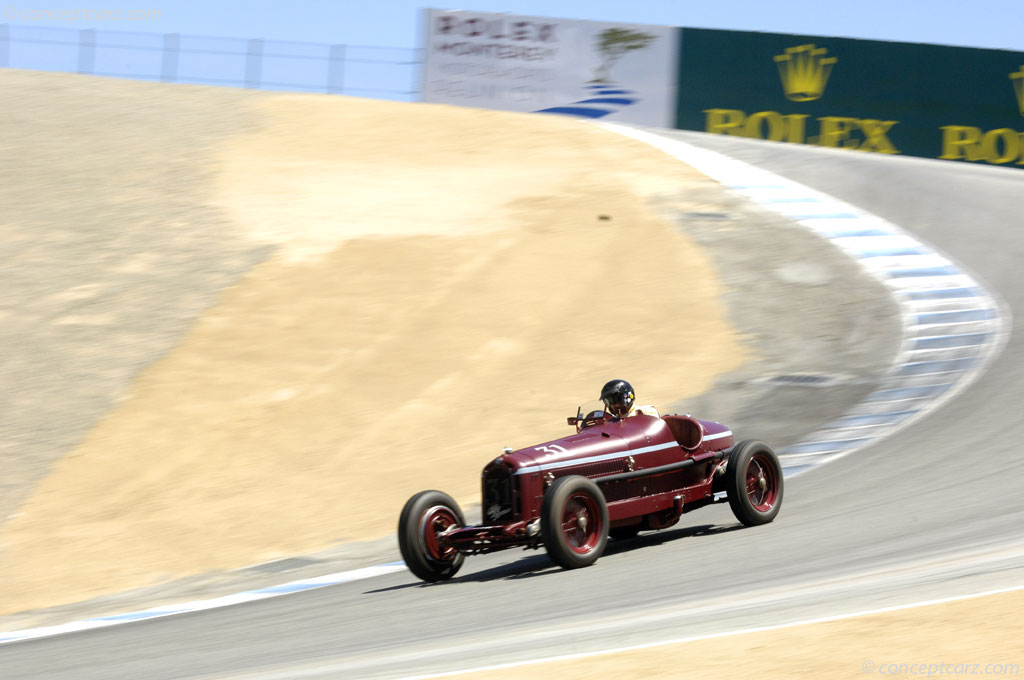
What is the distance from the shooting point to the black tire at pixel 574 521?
25.8 ft

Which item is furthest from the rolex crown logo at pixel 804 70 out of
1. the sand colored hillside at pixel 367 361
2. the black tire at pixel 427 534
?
the black tire at pixel 427 534

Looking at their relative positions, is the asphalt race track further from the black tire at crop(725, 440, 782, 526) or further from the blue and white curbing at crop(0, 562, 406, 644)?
the blue and white curbing at crop(0, 562, 406, 644)

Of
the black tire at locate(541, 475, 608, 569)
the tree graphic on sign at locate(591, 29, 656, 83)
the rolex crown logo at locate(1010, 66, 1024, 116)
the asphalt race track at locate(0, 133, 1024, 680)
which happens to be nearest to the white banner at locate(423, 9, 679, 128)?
the tree graphic on sign at locate(591, 29, 656, 83)

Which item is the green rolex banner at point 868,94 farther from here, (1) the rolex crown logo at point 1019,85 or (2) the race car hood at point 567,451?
(2) the race car hood at point 567,451

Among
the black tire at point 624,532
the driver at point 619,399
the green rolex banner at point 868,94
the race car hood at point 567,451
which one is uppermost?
the green rolex banner at point 868,94

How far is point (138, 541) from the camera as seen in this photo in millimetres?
11469

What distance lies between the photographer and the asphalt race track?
20.1 feet

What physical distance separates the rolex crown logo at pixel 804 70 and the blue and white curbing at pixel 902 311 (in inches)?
173

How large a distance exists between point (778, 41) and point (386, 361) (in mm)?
16638

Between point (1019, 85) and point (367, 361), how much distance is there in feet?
60.2

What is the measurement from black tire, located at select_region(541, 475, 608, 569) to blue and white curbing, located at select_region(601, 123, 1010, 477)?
11.5 ft

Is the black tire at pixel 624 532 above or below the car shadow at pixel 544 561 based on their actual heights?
above

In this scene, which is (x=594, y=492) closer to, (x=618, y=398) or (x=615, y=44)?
(x=618, y=398)

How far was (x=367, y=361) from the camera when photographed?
15.0m
